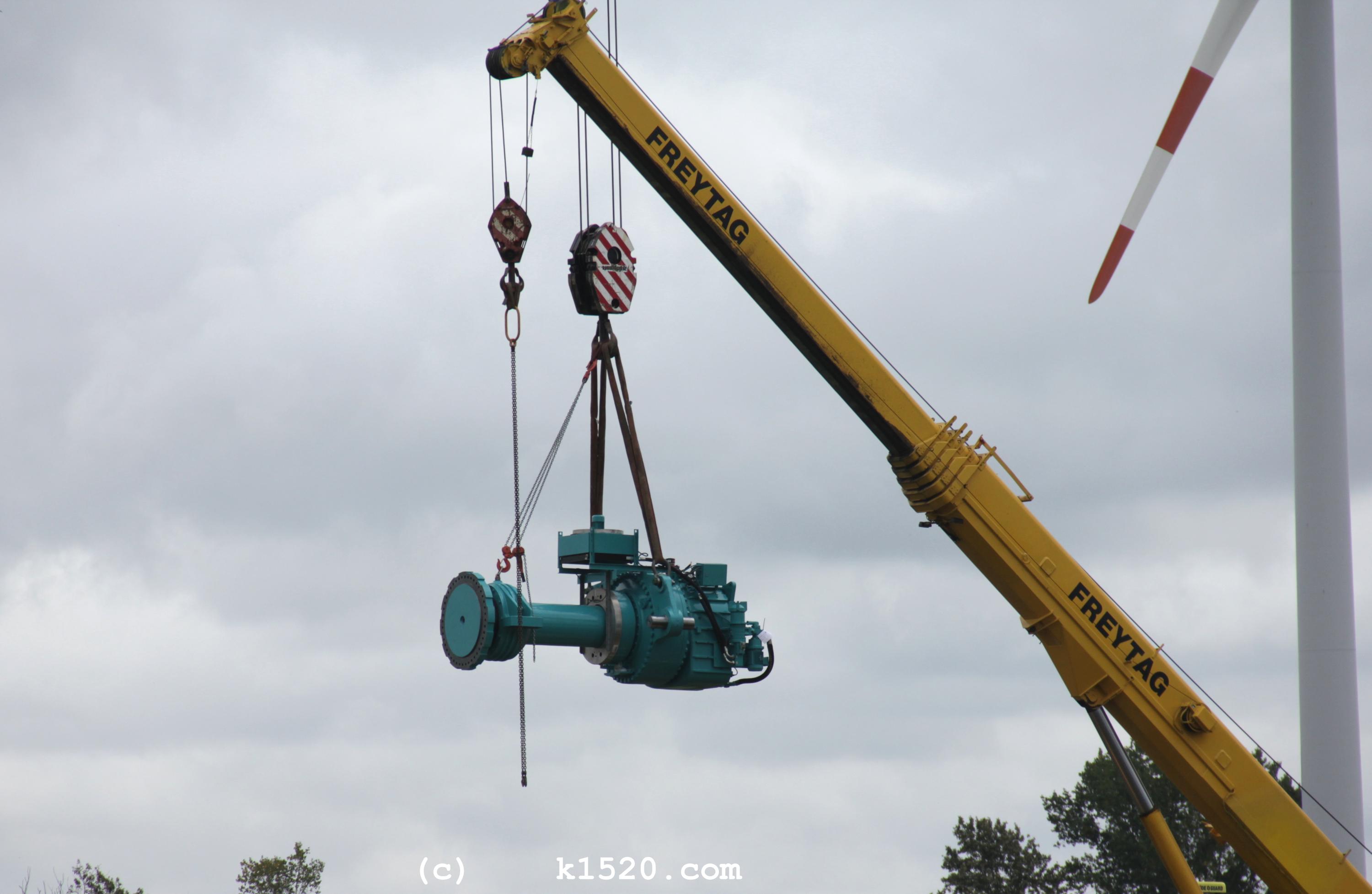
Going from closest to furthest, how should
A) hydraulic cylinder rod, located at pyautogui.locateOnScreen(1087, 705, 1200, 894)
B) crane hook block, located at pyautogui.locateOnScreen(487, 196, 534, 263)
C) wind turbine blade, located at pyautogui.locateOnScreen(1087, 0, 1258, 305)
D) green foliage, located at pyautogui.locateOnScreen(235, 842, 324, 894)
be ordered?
hydraulic cylinder rod, located at pyautogui.locateOnScreen(1087, 705, 1200, 894)
crane hook block, located at pyautogui.locateOnScreen(487, 196, 534, 263)
wind turbine blade, located at pyautogui.locateOnScreen(1087, 0, 1258, 305)
green foliage, located at pyautogui.locateOnScreen(235, 842, 324, 894)

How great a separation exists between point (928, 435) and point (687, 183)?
450cm

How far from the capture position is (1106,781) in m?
69.2

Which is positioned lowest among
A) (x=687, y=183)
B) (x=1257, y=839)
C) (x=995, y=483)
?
(x=1257, y=839)

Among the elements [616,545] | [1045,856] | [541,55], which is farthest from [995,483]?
[1045,856]

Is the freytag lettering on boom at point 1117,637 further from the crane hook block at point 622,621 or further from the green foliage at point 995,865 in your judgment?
the green foliage at point 995,865

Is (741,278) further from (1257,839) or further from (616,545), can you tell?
(1257,839)

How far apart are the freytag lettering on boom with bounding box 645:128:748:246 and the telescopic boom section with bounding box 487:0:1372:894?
0.02 metres

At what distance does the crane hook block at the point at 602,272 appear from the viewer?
24422 millimetres

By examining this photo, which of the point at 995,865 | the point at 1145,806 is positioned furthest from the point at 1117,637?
the point at 995,865

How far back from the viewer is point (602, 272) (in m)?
24.4

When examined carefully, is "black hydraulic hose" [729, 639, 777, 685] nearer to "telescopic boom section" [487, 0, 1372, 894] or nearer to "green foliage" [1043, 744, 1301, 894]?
"telescopic boom section" [487, 0, 1372, 894]

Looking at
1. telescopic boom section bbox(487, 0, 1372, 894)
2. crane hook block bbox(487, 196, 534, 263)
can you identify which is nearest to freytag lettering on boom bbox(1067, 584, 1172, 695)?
telescopic boom section bbox(487, 0, 1372, 894)

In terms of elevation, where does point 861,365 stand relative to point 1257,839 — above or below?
above

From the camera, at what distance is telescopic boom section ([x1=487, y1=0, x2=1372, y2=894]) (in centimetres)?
2264
